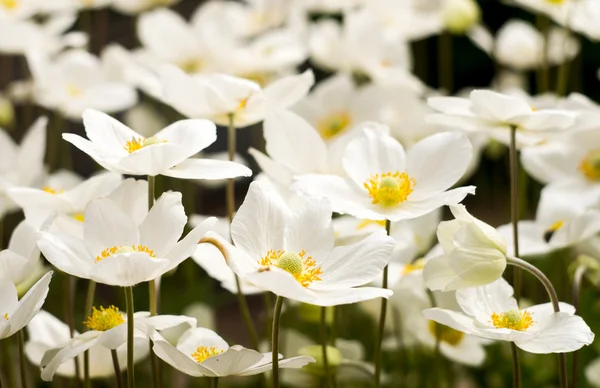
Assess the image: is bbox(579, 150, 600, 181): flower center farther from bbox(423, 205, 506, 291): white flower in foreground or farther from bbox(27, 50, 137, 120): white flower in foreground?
bbox(27, 50, 137, 120): white flower in foreground

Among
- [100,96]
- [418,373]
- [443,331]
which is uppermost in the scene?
[100,96]

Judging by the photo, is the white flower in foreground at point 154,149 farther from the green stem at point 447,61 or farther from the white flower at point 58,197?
the green stem at point 447,61

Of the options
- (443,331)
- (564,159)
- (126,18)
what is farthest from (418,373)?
(126,18)

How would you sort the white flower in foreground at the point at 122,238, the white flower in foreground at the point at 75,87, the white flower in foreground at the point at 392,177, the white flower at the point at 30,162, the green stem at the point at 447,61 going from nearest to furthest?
the white flower in foreground at the point at 122,238
the white flower in foreground at the point at 392,177
the white flower at the point at 30,162
the white flower in foreground at the point at 75,87
the green stem at the point at 447,61

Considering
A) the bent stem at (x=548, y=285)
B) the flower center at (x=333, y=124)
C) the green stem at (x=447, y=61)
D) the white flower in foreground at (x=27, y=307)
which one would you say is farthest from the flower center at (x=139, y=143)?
the green stem at (x=447, y=61)

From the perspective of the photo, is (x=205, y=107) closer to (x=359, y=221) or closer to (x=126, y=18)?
(x=359, y=221)

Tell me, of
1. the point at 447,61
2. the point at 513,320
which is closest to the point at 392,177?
the point at 513,320
